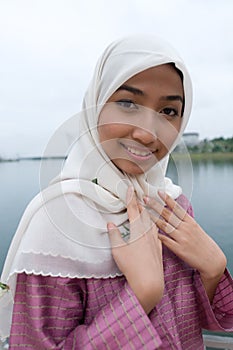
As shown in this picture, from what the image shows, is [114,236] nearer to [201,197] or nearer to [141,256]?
[141,256]

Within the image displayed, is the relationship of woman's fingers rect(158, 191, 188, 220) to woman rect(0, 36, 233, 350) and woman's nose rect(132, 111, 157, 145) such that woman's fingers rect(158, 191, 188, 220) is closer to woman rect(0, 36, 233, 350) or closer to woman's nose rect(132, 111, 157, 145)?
woman rect(0, 36, 233, 350)

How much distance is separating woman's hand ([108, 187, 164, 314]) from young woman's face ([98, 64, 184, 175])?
3.4 inches

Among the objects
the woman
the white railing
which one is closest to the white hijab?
the woman

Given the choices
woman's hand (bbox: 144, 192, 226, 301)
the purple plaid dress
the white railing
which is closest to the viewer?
the purple plaid dress

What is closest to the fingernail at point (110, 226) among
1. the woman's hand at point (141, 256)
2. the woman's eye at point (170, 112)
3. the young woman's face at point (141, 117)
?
the woman's hand at point (141, 256)

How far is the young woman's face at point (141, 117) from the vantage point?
0.56 metres

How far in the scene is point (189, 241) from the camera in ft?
2.08

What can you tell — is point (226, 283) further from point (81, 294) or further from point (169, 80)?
point (169, 80)

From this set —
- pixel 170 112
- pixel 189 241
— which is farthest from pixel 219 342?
pixel 170 112

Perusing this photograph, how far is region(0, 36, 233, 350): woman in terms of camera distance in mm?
526

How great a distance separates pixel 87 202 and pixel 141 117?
17 centimetres

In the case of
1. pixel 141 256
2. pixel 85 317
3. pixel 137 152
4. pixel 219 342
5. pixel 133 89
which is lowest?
pixel 219 342

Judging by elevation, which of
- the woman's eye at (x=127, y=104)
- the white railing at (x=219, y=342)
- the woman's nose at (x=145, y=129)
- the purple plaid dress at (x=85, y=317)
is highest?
the woman's eye at (x=127, y=104)

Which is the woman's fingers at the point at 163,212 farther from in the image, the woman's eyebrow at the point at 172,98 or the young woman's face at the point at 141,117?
the woman's eyebrow at the point at 172,98
